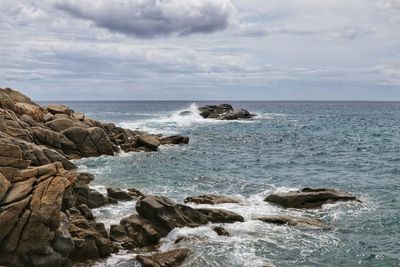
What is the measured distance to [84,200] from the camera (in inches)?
1093

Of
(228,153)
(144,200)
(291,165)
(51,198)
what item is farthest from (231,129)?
(51,198)

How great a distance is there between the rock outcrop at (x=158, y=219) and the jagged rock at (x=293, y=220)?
185 centimetres

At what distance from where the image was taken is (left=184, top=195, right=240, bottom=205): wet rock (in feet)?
99.6

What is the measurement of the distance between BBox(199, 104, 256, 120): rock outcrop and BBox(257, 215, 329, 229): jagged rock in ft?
291

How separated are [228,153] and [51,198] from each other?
131 feet

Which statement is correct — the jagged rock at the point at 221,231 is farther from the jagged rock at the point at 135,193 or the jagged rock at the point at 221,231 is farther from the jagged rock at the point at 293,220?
the jagged rock at the point at 135,193

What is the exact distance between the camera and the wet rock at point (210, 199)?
99.6ft

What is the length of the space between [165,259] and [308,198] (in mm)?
14225

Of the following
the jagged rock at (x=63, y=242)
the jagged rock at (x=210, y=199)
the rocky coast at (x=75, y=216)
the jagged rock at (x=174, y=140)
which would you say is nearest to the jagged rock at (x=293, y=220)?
the rocky coast at (x=75, y=216)

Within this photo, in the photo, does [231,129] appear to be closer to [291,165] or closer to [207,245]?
[291,165]

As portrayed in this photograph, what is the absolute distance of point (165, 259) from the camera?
1992 cm

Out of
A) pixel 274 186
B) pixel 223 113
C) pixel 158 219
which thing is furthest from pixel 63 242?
pixel 223 113

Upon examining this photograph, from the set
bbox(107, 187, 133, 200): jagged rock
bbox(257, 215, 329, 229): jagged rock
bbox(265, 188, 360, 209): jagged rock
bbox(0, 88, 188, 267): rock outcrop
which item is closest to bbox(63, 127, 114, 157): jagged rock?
bbox(107, 187, 133, 200): jagged rock

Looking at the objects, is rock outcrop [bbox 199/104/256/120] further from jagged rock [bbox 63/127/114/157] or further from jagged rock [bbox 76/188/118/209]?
jagged rock [bbox 76/188/118/209]
